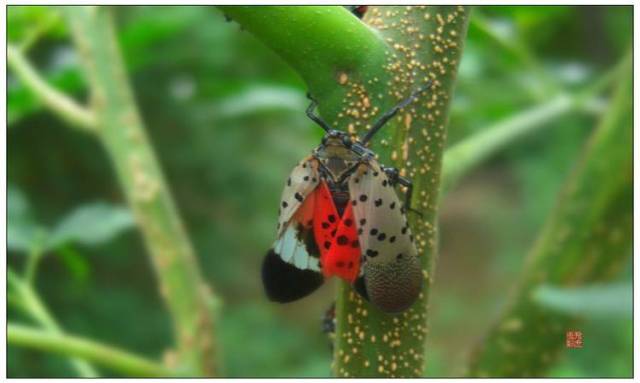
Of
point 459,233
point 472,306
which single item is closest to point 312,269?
point 472,306

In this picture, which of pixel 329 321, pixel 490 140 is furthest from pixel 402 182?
pixel 490 140

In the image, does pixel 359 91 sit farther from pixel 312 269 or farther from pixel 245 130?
pixel 245 130

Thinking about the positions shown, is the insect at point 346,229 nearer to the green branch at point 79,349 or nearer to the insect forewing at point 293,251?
the insect forewing at point 293,251

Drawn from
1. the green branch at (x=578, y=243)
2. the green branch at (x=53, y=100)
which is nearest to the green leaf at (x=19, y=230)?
the green branch at (x=53, y=100)

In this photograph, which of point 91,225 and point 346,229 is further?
point 91,225

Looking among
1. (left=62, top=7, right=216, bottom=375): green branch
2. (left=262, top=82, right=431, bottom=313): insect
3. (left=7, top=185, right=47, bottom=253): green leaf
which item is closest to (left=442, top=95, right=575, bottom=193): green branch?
(left=262, top=82, right=431, bottom=313): insect

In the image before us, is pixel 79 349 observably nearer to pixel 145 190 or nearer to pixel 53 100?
pixel 145 190
